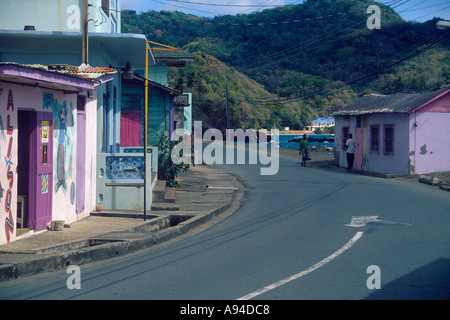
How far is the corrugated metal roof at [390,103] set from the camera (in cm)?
2514

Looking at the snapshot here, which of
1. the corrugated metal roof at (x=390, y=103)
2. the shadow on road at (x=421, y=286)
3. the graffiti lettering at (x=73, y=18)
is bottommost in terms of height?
the shadow on road at (x=421, y=286)

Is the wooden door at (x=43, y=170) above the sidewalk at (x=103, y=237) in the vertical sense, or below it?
above

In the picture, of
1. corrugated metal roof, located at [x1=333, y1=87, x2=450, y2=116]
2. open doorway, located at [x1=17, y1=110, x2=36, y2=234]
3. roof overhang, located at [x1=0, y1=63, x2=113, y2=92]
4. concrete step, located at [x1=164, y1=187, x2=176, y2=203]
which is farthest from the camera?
corrugated metal roof, located at [x1=333, y1=87, x2=450, y2=116]

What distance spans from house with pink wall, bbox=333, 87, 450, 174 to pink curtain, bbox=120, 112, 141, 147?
12188 mm

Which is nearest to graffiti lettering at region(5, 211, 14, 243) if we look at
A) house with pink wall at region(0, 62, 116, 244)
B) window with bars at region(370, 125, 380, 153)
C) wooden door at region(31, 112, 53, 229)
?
house with pink wall at region(0, 62, 116, 244)

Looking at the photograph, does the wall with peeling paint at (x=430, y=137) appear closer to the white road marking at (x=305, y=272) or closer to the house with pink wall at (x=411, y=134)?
the house with pink wall at (x=411, y=134)

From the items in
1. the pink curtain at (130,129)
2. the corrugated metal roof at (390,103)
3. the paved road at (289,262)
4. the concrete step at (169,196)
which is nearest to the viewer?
the paved road at (289,262)

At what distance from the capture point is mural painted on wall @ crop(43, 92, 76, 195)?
1089 cm

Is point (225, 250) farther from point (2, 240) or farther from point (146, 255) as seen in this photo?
point (2, 240)

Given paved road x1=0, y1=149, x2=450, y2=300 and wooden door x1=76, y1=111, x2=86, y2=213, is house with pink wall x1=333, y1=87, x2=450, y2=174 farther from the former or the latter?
wooden door x1=76, y1=111, x2=86, y2=213

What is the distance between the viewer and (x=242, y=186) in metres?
21.6

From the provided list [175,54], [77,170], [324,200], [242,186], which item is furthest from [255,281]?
[175,54]

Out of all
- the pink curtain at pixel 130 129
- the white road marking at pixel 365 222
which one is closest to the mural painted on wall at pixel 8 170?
the white road marking at pixel 365 222
